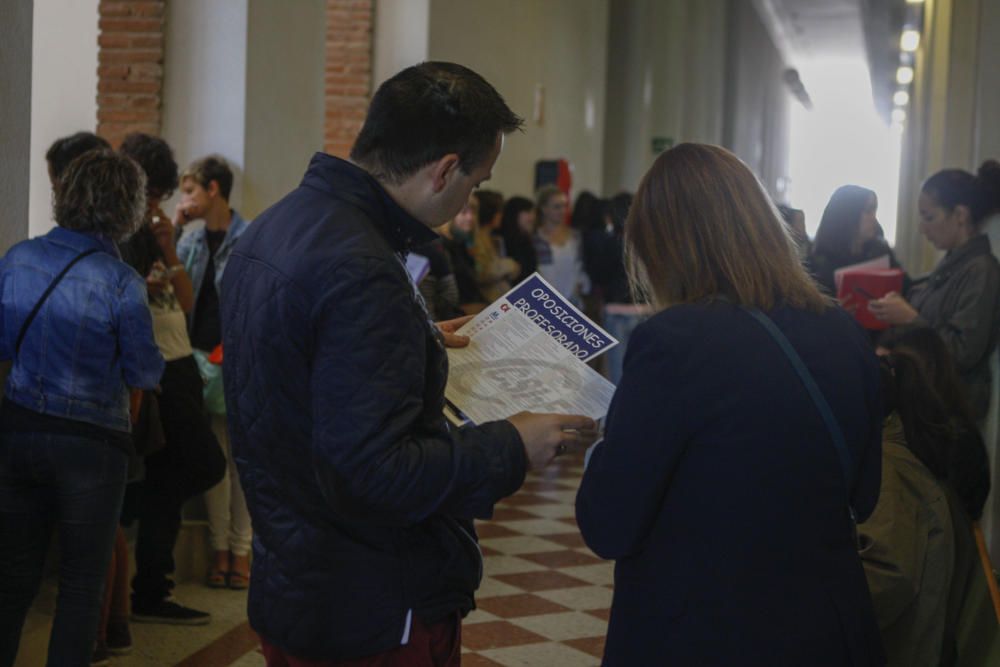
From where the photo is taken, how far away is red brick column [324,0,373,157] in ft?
30.0

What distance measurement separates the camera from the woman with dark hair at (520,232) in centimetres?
984

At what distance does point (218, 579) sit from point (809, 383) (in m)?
3.96

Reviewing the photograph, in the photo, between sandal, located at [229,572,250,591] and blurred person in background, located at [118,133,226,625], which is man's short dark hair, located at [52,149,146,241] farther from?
sandal, located at [229,572,250,591]

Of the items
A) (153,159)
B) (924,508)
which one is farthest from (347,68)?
(924,508)

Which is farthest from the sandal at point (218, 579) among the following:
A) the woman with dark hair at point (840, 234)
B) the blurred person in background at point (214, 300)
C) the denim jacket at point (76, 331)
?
the woman with dark hair at point (840, 234)

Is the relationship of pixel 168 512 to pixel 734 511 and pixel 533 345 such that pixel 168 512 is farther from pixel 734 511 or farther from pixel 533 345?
pixel 734 511

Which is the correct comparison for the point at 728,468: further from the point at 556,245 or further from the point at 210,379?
the point at 556,245

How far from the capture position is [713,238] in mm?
2117

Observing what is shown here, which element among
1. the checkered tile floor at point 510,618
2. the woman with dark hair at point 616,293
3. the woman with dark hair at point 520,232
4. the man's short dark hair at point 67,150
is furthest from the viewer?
the woman with dark hair at point 616,293

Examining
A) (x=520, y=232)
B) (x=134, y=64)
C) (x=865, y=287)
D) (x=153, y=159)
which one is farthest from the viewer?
(x=520, y=232)

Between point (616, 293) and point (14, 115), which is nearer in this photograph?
point (14, 115)

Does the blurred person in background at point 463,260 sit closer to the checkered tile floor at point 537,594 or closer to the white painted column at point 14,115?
the checkered tile floor at point 537,594

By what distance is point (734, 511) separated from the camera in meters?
2.04

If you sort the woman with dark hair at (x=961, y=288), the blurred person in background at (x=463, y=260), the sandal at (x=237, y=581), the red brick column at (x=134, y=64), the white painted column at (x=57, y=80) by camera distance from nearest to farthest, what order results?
the woman with dark hair at (x=961, y=288), the sandal at (x=237, y=581), the white painted column at (x=57, y=80), the red brick column at (x=134, y=64), the blurred person in background at (x=463, y=260)
